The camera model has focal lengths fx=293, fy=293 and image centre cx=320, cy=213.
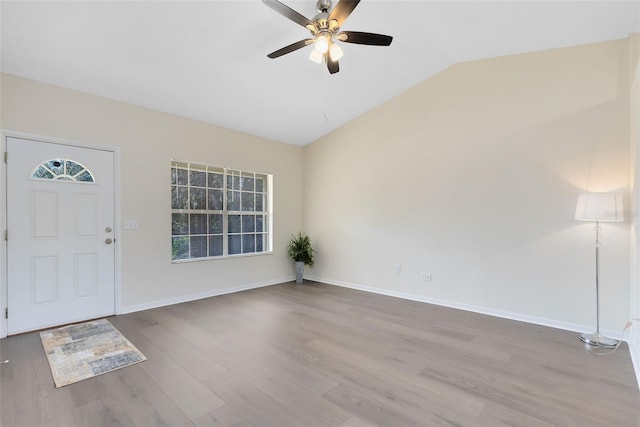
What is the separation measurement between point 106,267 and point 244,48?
312cm

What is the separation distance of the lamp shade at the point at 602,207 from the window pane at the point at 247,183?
458 cm

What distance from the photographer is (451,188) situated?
13.5 ft

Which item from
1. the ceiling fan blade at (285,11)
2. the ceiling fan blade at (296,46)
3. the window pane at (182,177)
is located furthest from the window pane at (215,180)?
the ceiling fan blade at (285,11)

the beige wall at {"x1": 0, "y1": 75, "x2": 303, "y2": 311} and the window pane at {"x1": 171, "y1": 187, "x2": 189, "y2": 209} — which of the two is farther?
the window pane at {"x1": 171, "y1": 187, "x2": 189, "y2": 209}

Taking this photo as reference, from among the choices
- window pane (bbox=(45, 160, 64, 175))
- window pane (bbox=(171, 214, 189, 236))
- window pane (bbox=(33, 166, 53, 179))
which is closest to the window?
window pane (bbox=(171, 214, 189, 236))

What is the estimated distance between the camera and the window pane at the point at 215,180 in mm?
4738

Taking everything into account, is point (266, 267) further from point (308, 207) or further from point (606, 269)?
point (606, 269)

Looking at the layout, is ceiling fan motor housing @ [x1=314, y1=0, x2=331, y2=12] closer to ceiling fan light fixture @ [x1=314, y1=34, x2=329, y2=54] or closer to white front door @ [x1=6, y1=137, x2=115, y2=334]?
ceiling fan light fixture @ [x1=314, y1=34, x2=329, y2=54]

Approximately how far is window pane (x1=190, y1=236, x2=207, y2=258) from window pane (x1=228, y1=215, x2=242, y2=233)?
0.49m

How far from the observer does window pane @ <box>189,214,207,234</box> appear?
450cm

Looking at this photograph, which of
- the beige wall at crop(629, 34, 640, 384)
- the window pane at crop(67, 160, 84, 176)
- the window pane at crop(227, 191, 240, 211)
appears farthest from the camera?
the window pane at crop(227, 191, 240, 211)

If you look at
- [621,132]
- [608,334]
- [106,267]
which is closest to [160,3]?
[106,267]

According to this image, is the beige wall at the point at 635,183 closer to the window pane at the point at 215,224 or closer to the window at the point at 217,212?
the window at the point at 217,212

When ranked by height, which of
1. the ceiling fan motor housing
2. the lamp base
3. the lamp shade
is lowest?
the lamp base
